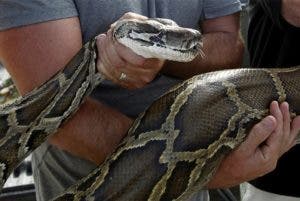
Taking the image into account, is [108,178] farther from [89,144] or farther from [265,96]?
[265,96]

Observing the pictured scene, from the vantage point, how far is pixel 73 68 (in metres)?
2.15

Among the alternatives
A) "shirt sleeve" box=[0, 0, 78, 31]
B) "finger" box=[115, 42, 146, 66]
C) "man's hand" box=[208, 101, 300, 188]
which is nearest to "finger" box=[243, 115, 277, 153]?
"man's hand" box=[208, 101, 300, 188]

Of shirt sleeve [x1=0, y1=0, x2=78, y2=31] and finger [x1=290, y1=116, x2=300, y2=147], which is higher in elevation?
shirt sleeve [x1=0, y1=0, x2=78, y2=31]

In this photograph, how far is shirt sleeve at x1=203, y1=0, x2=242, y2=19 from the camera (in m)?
2.48

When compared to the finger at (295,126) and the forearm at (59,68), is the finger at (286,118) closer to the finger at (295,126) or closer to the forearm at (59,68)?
the finger at (295,126)

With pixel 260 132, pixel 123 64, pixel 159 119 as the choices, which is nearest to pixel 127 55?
pixel 123 64

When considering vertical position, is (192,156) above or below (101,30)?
below

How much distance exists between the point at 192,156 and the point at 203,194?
25.9 inches

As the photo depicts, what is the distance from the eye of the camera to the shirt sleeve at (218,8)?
2.48 m

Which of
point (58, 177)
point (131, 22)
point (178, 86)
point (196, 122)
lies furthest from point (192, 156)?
point (58, 177)

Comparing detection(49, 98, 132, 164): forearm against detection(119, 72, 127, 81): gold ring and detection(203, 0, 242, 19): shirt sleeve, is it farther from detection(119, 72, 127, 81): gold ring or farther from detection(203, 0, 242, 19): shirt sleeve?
detection(203, 0, 242, 19): shirt sleeve

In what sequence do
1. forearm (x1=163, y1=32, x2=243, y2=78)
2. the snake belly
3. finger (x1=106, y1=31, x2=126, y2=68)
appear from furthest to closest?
1. forearm (x1=163, y1=32, x2=243, y2=78)
2. finger (x1=106, y1=31, x2=126, y2=68)
3. the snake belly

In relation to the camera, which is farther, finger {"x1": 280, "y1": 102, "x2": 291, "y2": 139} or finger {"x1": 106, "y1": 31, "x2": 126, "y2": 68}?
finger {"x1": 280, "y1": 102, "x2": 291, "y2": 139}

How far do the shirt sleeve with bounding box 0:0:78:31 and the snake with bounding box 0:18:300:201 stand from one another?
0.18 m
